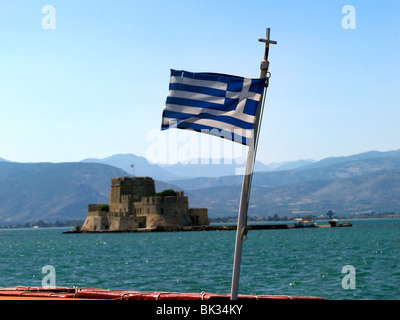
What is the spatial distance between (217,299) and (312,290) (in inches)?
718

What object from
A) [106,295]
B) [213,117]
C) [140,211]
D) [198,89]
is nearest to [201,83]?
[198,89]

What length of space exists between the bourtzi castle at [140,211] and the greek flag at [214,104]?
347ft

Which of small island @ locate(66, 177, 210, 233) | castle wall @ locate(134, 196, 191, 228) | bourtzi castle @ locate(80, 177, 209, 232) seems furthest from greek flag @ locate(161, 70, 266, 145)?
castle wall @ locate(134, 196, 191, 228)

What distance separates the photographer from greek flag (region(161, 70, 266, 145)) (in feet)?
30.9

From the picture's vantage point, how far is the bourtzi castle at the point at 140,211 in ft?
380

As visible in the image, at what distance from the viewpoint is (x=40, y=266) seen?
4291 cm

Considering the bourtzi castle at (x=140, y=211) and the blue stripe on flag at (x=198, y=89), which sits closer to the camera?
the blue stripe on flag at (x=198, y=89)

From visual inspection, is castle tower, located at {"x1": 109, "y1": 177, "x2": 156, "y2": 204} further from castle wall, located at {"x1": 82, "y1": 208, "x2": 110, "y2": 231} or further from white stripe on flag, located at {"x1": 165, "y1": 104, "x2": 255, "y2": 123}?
white stripe on flag, located at {"x1": 165, "y1": 104, "x2": 255, "y2": 123}

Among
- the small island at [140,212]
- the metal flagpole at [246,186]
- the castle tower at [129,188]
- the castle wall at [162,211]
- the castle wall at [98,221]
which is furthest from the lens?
the castle wall at [98,221]

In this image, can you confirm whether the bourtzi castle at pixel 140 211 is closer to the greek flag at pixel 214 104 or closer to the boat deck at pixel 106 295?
the boat deck at pixel 106 295

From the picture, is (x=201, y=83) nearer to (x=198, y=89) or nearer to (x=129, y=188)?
(x=198, y=89)

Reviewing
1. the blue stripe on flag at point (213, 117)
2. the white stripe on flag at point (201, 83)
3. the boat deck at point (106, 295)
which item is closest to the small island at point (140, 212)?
the boat deck at point (106, 295)
